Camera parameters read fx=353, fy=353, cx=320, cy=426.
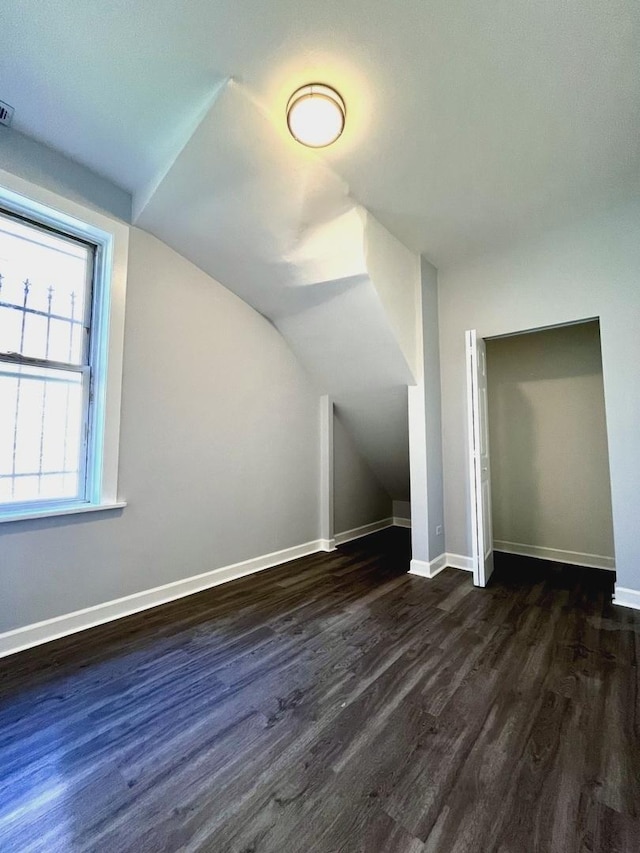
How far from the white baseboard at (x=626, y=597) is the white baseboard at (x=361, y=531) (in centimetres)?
254

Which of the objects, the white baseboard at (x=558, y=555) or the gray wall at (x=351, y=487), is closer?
the white baseboard at (x=558, y=555)

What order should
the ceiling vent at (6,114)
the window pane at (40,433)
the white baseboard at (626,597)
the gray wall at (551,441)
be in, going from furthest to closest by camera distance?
the gray wall at (551,441)
the white baseboard at (626,597)
the window pane at (40,433)
the ceiling vent at (6,114)

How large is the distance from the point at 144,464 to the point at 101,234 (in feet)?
5.35

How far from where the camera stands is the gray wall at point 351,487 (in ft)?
13.8

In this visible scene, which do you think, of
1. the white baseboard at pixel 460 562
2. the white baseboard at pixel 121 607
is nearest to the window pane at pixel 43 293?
the white baseboard at pixel 121 607

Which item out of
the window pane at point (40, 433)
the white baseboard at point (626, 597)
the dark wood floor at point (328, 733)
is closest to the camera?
the dark wood floor at point (328, 733)

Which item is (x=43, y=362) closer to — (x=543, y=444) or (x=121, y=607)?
(x=121, y=607)

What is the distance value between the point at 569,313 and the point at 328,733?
3367 millimetres

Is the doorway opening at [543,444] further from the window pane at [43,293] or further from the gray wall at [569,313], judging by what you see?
the window pane at [43,293]

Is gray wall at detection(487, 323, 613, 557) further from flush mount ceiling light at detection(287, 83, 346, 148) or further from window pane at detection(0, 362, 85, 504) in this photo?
window pane at detection(0, 362, 85, 504)

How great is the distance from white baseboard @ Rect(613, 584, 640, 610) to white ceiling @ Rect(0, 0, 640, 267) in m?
2.89

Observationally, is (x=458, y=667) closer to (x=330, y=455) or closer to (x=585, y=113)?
(x=330, y=455)

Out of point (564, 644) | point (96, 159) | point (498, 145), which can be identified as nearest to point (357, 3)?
point (498, 145)

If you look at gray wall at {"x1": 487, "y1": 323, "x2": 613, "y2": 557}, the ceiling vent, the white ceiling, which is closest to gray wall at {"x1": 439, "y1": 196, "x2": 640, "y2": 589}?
the white ceiling
